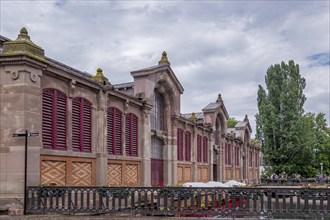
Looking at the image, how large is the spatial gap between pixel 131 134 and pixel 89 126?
4522 millimetres

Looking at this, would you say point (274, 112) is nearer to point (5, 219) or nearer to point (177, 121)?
point (177, 121)

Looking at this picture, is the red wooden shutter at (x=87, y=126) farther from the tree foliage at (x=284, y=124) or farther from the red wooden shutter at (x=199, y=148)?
the tree foliage at (x=284, y=124)

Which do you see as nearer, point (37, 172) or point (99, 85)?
point (37, 172)

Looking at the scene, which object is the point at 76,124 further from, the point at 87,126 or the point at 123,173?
the point at 123,173

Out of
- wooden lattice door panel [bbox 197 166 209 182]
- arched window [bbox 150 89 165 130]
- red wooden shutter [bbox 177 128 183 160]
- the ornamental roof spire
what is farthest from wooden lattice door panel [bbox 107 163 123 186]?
wooden lattice door panel [bbox 197 166 209 182]

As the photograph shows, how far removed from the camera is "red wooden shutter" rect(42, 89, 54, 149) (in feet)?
52.7

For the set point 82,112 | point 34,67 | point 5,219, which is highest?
point 34,67

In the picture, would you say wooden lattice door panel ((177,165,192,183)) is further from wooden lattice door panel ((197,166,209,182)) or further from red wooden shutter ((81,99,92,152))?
red wooden shutter ((81,99,92,152))

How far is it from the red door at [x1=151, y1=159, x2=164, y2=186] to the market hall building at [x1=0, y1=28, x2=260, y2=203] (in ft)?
0.22

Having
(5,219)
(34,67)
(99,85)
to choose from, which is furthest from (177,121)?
(5,219)

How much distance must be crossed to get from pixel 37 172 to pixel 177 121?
16246 millimetres

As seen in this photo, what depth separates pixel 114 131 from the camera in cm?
2156

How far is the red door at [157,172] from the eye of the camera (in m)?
27.2

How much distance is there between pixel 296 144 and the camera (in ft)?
178
